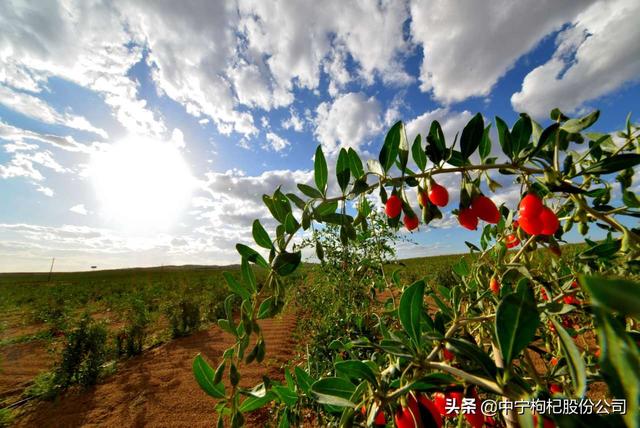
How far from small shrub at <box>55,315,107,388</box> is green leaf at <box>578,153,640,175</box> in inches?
316

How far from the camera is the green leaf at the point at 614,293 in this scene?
0.23 metres

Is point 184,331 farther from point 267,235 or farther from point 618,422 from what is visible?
point 618,422

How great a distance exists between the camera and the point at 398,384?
0.75 meters

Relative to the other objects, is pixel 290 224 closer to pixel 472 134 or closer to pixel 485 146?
pixel 472 134

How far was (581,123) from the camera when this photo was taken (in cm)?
77

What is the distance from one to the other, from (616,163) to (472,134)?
0.34m

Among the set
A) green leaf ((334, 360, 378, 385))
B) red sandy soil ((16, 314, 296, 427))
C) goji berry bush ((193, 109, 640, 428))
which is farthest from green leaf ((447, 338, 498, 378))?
red sandy soil ((16, 314, 296, 427))

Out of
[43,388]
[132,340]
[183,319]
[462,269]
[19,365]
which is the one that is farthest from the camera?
[183,319]

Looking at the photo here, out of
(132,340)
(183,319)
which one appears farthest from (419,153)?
(183,319)

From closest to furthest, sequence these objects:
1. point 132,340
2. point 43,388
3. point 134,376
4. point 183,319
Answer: point 43,388 → point 134,376 → point 132,340 → point 183,319

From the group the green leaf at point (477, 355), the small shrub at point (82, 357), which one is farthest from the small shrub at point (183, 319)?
the green leaf at point (477, 355)

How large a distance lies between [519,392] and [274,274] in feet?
1.90

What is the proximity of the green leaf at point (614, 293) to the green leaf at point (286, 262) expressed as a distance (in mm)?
627

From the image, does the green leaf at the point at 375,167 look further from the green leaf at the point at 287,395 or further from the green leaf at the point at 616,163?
the green leaf at the point at 287,395
